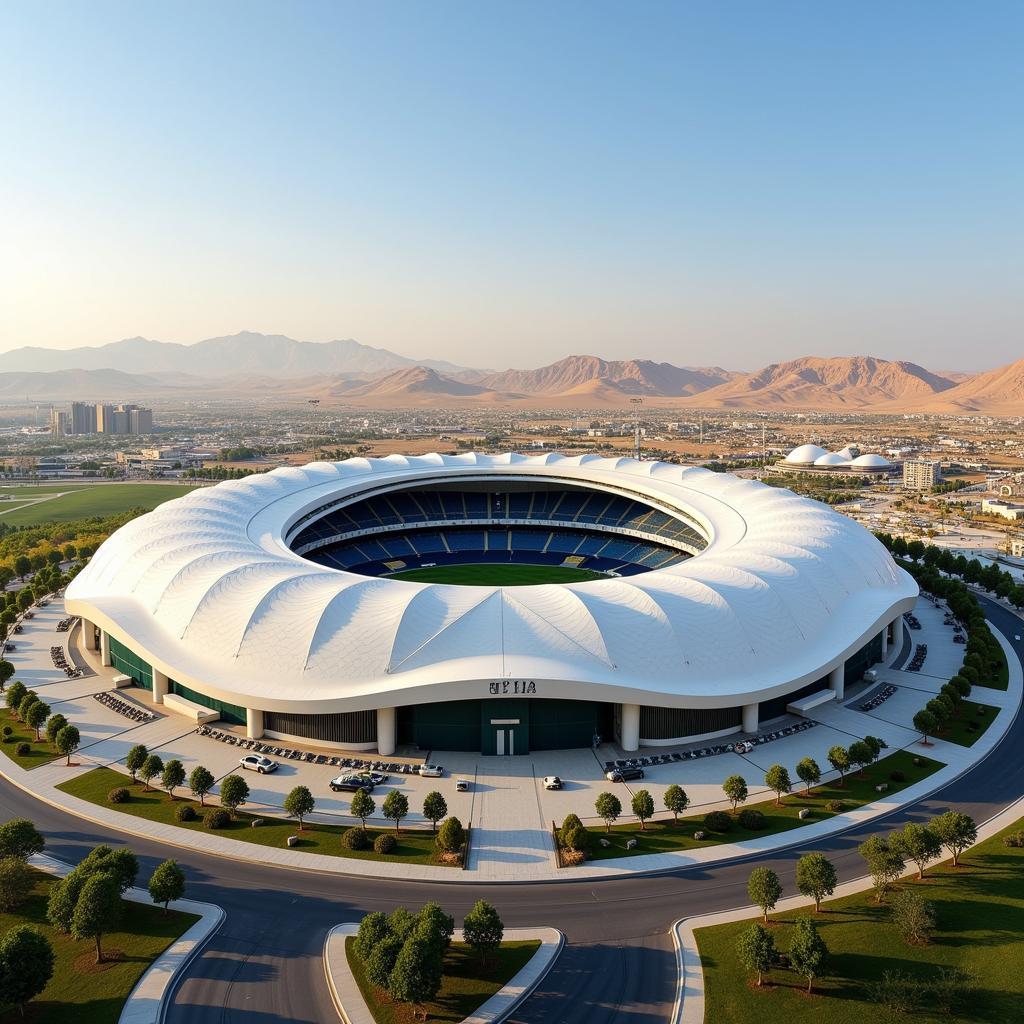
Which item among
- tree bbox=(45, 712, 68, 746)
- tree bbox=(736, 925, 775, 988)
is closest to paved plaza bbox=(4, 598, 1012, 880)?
tree bbox=(45, 712, 68, 746)

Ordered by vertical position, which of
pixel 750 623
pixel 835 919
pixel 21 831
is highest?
pixel 750 623

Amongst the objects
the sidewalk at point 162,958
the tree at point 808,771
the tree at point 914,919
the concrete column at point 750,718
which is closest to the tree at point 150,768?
the sidewalk at point 162,958

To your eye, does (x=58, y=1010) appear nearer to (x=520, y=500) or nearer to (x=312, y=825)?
(x=312, y=825)

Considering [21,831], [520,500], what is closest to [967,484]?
[520,500]

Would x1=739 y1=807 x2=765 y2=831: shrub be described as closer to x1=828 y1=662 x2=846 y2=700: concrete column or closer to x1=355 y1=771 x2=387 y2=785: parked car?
x1=828 y1=662 x2=846 y2=700: concrete column

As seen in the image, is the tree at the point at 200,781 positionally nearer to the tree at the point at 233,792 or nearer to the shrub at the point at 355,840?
the tree at the point at 233,792
